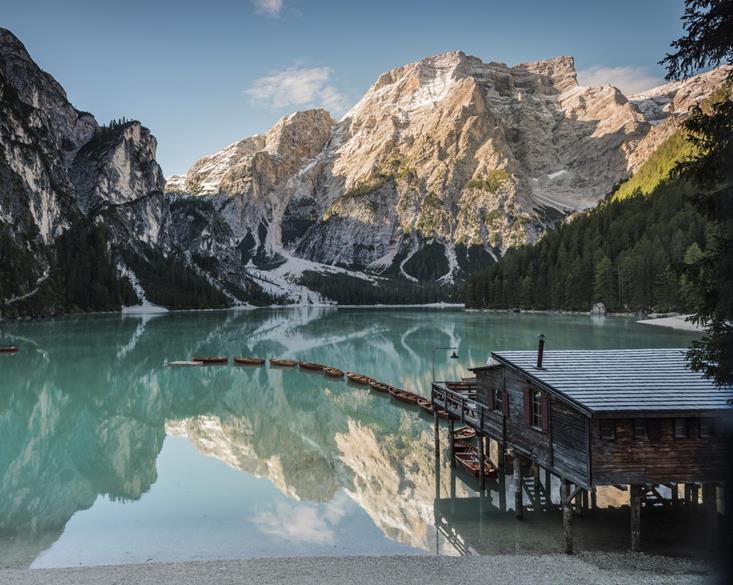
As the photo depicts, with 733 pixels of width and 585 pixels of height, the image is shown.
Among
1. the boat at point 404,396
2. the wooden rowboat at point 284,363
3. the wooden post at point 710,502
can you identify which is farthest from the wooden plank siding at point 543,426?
the wooden rowboat at point 284,363

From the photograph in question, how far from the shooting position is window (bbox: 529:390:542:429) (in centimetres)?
2064

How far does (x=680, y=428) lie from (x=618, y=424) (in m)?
1.93

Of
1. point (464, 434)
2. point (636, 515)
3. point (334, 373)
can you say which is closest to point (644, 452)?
point (636, 515)

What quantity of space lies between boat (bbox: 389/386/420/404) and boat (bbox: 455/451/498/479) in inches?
598

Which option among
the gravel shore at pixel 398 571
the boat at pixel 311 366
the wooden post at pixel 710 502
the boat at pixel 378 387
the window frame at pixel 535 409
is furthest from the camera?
the boat at pixel 311 366

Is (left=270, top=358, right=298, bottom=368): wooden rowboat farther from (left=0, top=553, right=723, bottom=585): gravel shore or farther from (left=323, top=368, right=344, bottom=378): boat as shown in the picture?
(left=0, top=553, right=723, bottom=585): gravel shore

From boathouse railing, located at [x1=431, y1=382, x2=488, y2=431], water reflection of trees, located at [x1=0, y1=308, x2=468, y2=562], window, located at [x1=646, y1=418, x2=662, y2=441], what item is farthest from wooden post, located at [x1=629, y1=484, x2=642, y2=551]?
boathouse railing, located at [x1=431, y1=382, x2=488, y2=431]

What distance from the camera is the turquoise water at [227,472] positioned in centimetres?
2006

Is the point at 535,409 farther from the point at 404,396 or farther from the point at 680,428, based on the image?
the point at 404,396

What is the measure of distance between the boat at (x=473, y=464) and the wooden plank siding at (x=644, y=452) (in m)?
8.59

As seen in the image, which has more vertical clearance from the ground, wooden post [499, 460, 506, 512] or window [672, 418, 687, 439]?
window [672, 418, 687, 439]

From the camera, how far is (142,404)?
47.2m

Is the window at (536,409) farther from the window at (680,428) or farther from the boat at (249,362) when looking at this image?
the boat at (249,362)

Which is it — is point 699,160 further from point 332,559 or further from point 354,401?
point 354,401
